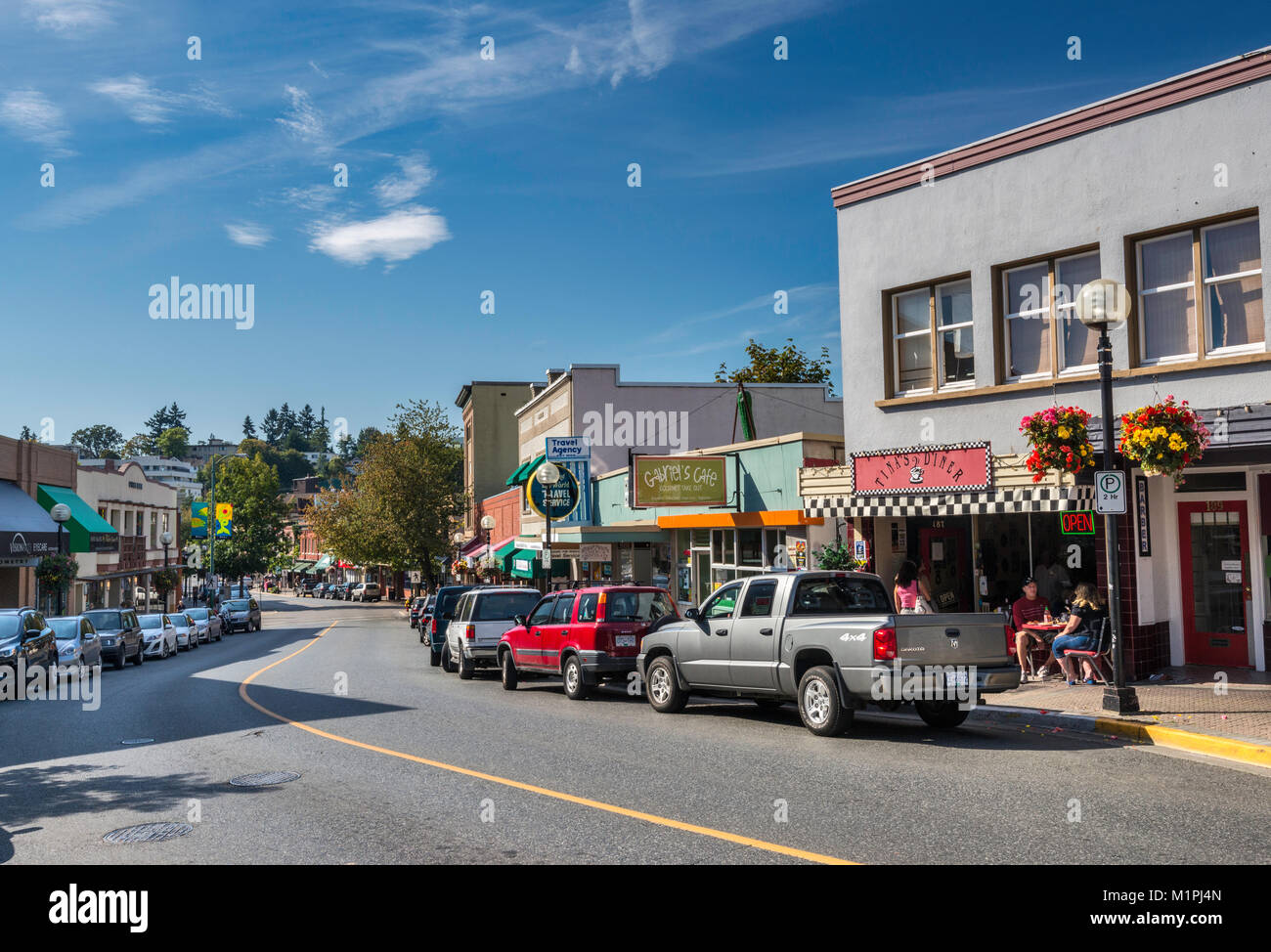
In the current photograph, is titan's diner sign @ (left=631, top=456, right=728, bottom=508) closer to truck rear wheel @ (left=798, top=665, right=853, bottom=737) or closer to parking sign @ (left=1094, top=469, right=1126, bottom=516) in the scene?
truck rear wheel @ (left=798, top=665, right=853, bottom=737)

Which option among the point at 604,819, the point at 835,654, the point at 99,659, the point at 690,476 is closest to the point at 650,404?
the point at 690,476

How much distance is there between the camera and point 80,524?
127 feet

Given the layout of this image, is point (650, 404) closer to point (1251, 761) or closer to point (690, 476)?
point (690, 476)

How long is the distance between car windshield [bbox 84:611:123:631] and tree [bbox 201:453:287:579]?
62036mm

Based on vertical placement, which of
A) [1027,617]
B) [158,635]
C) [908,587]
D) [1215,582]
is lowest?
[158,635]

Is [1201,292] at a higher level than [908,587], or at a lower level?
higher

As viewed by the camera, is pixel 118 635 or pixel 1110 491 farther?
pixel 118 635

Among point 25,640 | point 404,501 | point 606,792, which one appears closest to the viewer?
point 606,792

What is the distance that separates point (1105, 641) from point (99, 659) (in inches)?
944

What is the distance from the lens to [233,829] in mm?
7719

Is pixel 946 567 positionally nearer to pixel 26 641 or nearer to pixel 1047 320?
pixel 1047 320

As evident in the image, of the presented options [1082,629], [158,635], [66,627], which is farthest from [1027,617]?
[158,635]

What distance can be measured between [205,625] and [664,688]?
3264cm

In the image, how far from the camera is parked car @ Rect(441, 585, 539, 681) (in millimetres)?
20547
